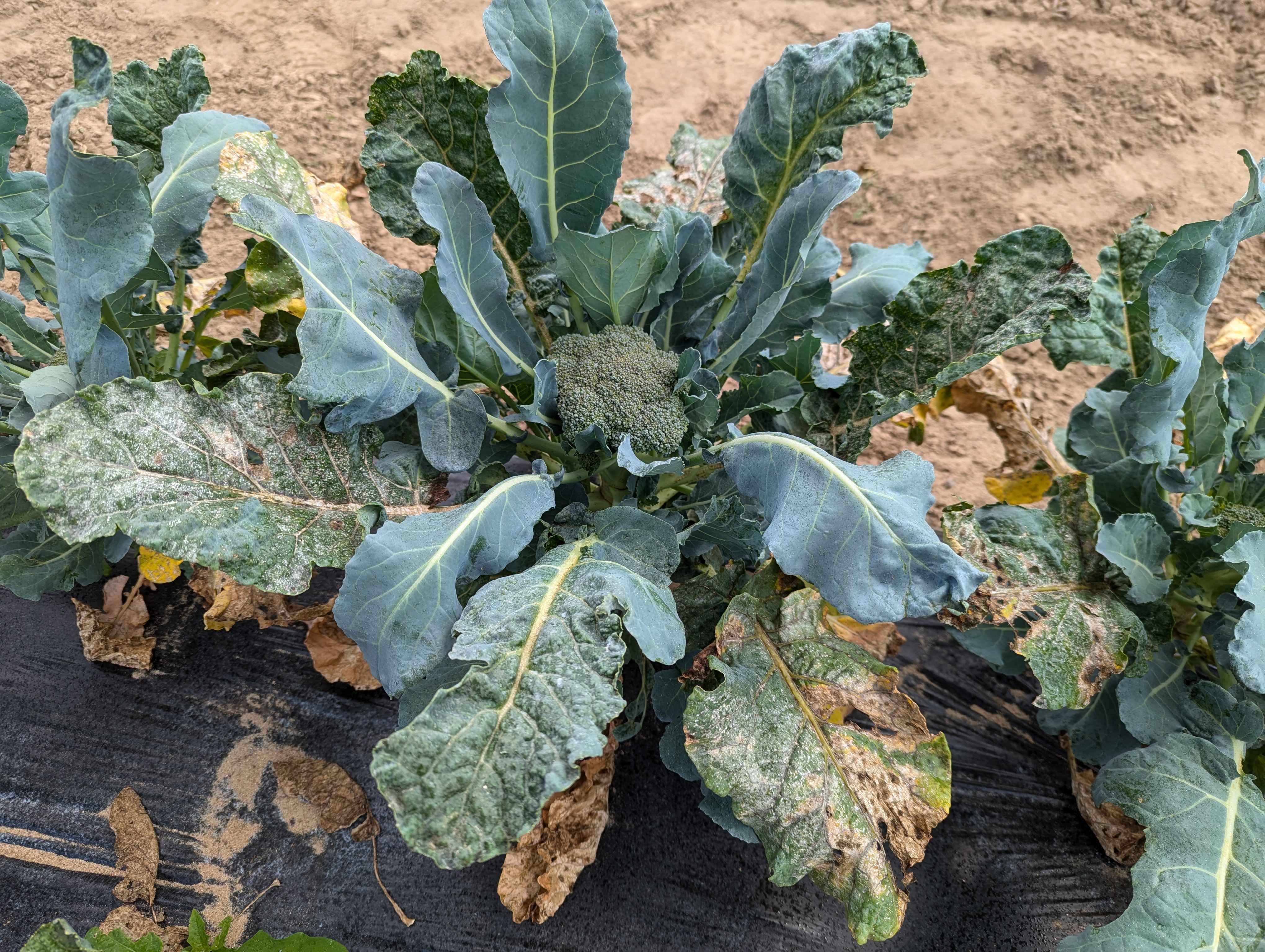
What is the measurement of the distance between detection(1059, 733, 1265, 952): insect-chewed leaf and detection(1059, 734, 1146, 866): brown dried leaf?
17 cm

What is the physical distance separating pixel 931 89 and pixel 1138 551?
230 cm

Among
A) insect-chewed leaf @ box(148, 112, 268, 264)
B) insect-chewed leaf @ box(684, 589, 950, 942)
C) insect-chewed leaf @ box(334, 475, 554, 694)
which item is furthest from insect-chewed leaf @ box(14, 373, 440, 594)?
insect-chewed leaf @ box(684, 589, 950, 942)

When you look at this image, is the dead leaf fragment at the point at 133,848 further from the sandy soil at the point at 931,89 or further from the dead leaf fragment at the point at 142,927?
the sandy soil at the point at 931,89

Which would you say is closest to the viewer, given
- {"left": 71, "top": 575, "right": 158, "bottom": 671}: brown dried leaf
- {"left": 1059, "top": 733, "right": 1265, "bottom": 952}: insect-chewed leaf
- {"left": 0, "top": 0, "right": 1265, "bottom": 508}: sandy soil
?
{"left": 1059, "top": 733, "right": 1265, "bottom": 952}: insect-chewed leaf

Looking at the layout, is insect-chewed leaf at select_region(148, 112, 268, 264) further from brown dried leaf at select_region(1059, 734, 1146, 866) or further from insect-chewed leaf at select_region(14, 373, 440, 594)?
brown dried leaf at select_region(1059, 734, 1146, 866)

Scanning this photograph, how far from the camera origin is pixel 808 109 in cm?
156

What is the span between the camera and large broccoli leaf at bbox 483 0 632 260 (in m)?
1.37

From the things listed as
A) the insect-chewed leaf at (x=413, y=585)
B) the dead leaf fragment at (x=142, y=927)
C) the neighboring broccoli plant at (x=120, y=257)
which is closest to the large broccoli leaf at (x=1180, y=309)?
the insect-chewed leaf at (x=413, y=585)

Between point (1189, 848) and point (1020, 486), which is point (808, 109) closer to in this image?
point (1020, 486)

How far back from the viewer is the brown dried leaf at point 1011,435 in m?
1.96

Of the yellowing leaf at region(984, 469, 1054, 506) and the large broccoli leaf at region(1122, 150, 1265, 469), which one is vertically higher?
the large broccoli leaf at region(1122, 150, 1265, 469)

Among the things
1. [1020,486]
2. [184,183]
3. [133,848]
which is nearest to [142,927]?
[133,848]

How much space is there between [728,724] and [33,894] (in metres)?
1.23

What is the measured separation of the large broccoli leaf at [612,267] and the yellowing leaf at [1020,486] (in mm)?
1035
